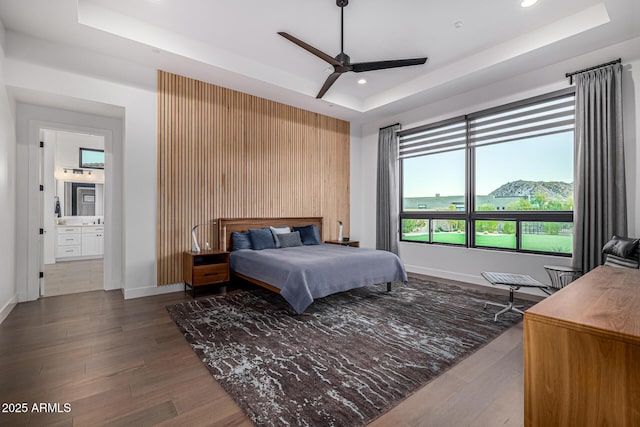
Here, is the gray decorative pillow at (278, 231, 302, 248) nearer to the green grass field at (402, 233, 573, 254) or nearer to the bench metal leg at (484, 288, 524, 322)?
the green grass field at (402, 233, 573, 254)

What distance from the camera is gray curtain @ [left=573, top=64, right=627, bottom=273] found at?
11.3ft

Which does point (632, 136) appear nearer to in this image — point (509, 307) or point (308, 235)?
point (509, 307)

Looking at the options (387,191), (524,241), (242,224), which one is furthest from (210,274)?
(524,241)

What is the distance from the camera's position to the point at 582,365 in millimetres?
1006

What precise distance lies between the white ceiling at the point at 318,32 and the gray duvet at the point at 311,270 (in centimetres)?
266

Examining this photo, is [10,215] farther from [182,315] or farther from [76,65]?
[182,315]

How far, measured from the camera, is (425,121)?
560cm

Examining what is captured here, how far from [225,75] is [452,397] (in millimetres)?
4562

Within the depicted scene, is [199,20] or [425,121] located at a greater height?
[199,20]

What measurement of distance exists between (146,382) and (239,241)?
2.75 metres

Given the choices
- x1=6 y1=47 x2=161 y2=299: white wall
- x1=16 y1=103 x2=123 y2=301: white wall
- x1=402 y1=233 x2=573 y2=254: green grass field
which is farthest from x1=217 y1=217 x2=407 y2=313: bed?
x1=16 y1=103 x2=123 y2=301: white wall

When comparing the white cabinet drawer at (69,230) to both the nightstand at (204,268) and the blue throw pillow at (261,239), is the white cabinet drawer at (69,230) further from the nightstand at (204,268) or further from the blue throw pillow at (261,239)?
the blue throw pillow at (261,239)

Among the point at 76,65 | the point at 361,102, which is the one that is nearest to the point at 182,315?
the point at 76,65

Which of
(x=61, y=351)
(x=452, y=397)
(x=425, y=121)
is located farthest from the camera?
(x=425, y=121)
